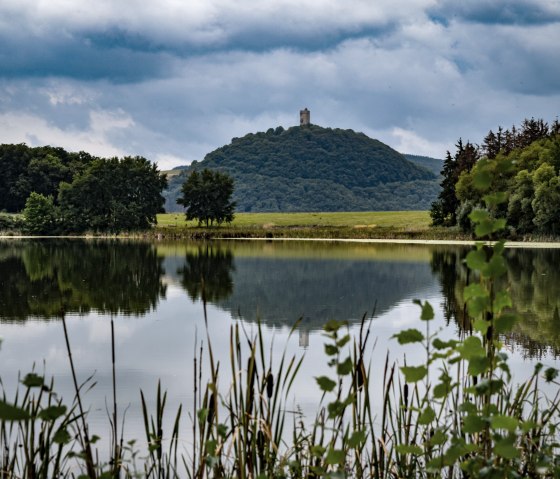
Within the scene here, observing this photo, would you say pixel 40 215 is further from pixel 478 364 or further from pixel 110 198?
pixel 478 364

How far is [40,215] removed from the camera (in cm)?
10038

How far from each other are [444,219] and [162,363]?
3276 inches

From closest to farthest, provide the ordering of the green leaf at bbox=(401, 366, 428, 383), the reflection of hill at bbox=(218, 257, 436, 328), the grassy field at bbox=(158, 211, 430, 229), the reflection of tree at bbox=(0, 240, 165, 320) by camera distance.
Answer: the green leaf at bbox=(401, 366, 428, 383), the reflection of tree at bbox=(0, 240, 165, 320), the reflection of hill at bbox=(218, 257, 436, 328), the grassy field at bbox=(158, 211, 430, 229)

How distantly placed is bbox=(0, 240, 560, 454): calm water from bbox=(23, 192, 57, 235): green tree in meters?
56.1

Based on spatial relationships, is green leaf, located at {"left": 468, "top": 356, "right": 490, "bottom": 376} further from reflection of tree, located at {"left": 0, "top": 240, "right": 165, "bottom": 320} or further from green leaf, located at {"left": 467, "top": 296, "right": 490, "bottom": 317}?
reflection of tree, located at {"left": 0, "top": 240, "right": 165, "bottom": 320}

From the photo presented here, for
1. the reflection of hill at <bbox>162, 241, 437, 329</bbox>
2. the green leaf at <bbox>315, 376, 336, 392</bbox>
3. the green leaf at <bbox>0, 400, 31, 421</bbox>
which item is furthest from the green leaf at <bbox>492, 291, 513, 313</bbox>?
the reflection of hill at <bbox>162, 241, 437, 329</bbox>

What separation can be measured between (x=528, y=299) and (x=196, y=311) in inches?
433

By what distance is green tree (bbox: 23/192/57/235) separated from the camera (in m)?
98.8

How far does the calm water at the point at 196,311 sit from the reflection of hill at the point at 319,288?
0.06 meters

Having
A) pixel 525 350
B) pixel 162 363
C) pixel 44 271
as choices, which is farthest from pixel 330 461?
pixel 44 271

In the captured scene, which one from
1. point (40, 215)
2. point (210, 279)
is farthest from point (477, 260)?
point (40, 215)

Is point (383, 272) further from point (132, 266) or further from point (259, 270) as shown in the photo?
point (132, 266)

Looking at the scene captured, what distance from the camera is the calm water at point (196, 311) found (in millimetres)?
12609

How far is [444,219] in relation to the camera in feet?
307
